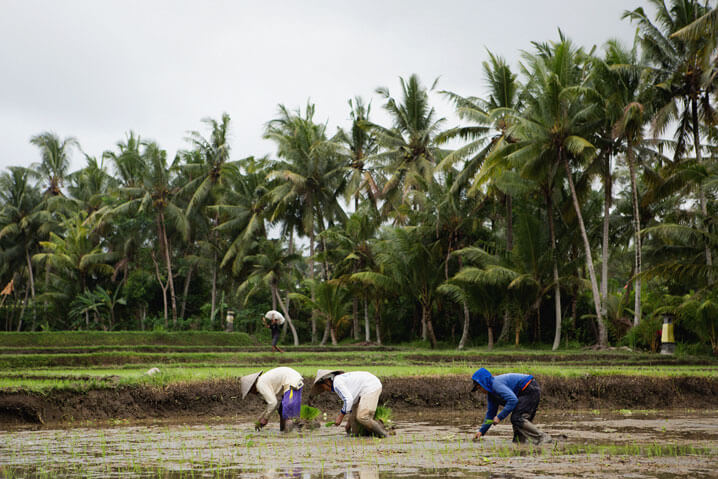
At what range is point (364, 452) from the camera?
28.0ft

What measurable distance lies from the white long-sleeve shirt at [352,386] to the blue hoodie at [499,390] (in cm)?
151

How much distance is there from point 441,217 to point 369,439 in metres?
22.4

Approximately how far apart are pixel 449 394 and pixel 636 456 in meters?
6.53

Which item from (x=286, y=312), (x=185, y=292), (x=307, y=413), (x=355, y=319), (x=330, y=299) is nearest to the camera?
(x=307, y=413)

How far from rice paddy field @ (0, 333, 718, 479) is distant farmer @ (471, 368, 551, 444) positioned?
0.24 meters

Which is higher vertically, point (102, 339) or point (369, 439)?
point (102, 339)

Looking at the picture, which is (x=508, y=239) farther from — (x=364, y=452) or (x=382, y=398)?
(x=364, y=452)

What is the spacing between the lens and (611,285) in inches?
1253

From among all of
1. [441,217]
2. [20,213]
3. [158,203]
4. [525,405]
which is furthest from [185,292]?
[525,405]

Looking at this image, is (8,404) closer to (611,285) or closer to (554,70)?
(554,70)

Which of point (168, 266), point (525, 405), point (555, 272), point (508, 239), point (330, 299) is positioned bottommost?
point (525, 405)

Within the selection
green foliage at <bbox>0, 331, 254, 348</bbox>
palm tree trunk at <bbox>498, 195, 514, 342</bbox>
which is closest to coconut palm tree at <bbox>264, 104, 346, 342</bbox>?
green foliage at <bbox>0, 331, 254, 348</bbox>

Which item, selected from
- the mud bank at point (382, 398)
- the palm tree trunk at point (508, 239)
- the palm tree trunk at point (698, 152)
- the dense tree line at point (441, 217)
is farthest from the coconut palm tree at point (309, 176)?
the mud bank at point (382, 398)

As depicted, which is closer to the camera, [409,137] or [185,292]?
[409,137]
